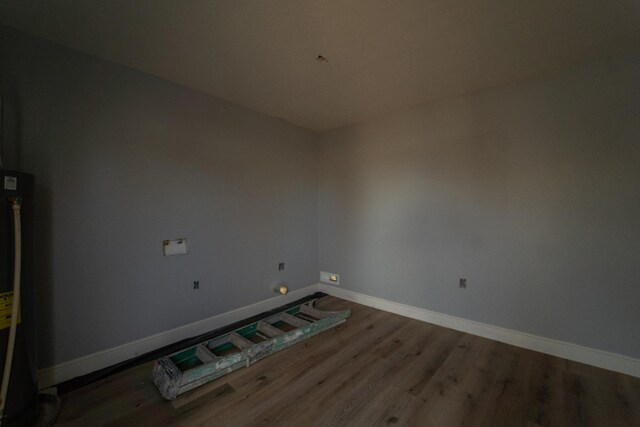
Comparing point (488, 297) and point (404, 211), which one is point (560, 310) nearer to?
point (488, 297)

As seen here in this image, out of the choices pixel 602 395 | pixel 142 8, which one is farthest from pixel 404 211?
pixel 142 8

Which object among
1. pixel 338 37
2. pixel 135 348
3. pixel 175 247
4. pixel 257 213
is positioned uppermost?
pixel 338 37

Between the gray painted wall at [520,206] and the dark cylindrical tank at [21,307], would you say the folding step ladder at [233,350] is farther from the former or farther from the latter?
the gray painted wall at [520,206]

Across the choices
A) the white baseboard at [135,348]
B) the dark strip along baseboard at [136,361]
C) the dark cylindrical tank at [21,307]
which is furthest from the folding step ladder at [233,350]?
the dark cylindrical tank at [21,307]

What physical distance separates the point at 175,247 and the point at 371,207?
2382mm

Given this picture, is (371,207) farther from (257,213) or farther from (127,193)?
(127,193)

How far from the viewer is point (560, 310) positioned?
2.12m

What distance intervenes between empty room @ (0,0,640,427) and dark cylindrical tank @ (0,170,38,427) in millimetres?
13

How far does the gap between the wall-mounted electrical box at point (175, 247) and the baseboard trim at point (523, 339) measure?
237 cm

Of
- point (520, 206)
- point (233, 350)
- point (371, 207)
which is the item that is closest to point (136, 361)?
point (233, 350)

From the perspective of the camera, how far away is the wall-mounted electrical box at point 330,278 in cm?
Result: 369

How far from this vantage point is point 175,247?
2398 mm

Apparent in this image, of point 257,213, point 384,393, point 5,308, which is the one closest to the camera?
point 5,308

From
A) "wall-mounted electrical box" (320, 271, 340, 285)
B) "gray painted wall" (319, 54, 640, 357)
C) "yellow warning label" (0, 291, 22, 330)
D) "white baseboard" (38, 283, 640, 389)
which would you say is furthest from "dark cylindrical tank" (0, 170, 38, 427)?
"gray painted wall" (319, 54, 640, 357)
